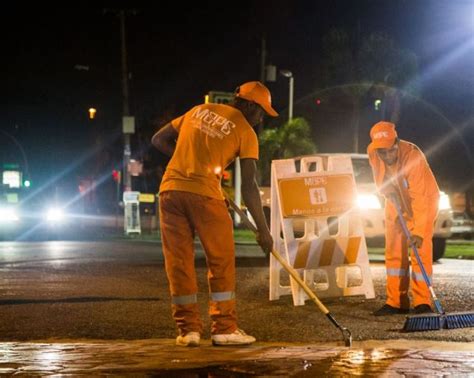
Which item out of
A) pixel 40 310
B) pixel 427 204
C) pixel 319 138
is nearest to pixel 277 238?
pixel 427 204

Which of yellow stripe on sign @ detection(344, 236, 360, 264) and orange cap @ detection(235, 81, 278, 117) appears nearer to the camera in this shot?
orange cap @ detection(235, 81, 278, 117)

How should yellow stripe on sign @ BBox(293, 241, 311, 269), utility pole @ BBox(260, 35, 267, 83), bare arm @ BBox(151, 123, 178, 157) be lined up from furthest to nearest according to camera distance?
utility pole @ BBox(260, 35, 267, 83) < yellow stripe on sign @ BBox(293, 241, 311, 269) < bare arm @ BBox(151, 123, 178, 157)

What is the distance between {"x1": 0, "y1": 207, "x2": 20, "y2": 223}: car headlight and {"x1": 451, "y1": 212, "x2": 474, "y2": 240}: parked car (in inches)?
594

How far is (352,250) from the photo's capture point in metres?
9.29

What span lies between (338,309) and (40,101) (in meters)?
64.1

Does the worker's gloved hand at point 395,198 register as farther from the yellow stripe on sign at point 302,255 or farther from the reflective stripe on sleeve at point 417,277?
the yellow stripe on sign at point 302,255

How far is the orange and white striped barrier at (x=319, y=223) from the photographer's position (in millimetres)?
9062

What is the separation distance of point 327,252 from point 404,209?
1.15 metres

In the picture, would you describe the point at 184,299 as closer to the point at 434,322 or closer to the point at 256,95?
the point at 256,95

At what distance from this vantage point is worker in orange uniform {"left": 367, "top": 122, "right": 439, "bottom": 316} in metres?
8.13

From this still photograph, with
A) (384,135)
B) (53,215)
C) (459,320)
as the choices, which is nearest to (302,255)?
(384,135)

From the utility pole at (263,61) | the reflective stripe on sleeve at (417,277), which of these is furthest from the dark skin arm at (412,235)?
the utility pole at (263,61)

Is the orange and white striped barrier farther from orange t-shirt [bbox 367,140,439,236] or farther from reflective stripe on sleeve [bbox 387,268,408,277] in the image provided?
orange t-shirt [bbox 367,140,439,236]

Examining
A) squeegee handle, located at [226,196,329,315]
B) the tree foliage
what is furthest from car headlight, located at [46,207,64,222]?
squeegee handle, located at [226,196,329,315]
